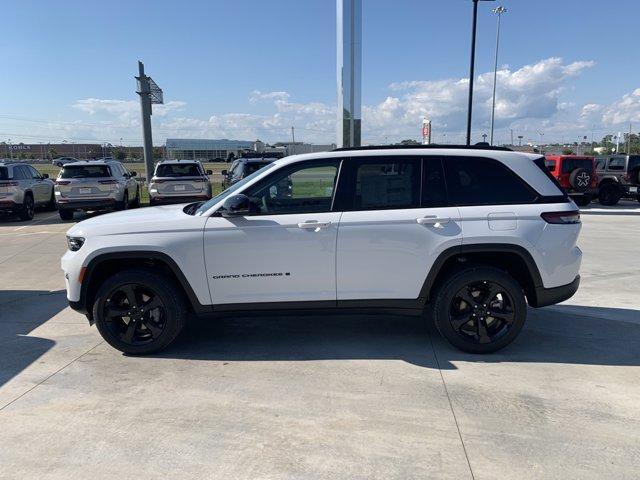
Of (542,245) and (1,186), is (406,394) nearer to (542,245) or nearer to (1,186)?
(542,245)

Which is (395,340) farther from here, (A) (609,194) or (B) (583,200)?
(A) (609,194)

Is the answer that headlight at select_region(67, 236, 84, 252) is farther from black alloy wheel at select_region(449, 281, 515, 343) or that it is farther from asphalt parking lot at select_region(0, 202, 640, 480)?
black alloy wheel at select_region(449, 281, 515, 343)

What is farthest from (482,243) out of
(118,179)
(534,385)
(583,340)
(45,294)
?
(118,179)

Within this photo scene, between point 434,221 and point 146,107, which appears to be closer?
point 434,221

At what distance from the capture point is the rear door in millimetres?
4398

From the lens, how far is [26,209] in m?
14.8

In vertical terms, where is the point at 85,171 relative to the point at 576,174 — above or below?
above

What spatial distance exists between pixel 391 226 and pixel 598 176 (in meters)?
19.7

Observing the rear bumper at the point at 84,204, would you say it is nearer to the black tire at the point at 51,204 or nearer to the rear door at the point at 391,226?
the black tire at the point at 51,204

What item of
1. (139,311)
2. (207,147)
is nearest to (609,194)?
(139,311)

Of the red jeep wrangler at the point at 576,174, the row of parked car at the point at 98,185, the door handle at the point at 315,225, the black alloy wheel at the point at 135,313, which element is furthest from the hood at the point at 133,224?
the red jeep wrangler at the point at 576,174

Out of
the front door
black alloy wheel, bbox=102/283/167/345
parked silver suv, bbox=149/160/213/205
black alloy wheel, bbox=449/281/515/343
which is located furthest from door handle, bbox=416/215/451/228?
parked silver suv, bbox=149/160/213/205

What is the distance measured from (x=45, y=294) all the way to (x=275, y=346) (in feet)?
12.5

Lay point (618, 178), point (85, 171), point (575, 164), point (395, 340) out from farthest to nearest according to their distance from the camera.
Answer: point (618, 178) < point (575, 164) < point (85, 171) < point (395, 340)
